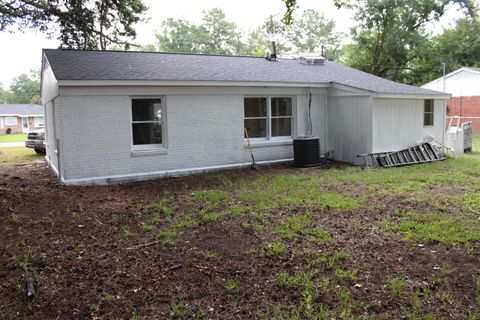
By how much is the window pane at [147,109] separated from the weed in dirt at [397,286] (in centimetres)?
783

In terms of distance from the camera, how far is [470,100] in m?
27.2

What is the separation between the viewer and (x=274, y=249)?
5.17m

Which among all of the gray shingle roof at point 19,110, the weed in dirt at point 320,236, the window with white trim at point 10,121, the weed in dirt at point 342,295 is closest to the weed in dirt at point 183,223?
the weed in dirt at point 320,236

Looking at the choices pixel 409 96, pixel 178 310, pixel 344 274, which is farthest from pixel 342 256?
pixel 409 96

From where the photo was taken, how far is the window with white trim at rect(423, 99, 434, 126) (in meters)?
14.1

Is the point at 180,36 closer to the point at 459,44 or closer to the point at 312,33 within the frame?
the point at 312,33

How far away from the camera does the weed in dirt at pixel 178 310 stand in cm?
368

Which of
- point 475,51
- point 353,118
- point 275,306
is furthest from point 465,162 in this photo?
point 475,51

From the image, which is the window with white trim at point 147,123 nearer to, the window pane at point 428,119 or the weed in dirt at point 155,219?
the weed in dirt at point 155,219

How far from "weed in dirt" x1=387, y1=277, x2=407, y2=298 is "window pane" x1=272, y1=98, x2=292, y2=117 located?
8.96m

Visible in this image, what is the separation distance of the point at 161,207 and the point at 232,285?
349 centimetres

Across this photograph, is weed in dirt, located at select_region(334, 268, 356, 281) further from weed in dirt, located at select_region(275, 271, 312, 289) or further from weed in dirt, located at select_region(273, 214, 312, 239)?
→ weed in dirt, located at select_region(273, 214, 312, 239)

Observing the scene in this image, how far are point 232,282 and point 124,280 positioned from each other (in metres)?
1.18

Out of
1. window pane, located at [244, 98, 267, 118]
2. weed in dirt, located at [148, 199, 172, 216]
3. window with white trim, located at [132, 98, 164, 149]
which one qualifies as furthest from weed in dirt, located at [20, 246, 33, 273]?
window pane, located at [244, 98, 267, 118]
